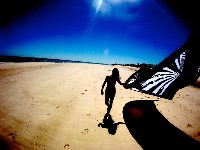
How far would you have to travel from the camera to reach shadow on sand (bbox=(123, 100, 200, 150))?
5.46m

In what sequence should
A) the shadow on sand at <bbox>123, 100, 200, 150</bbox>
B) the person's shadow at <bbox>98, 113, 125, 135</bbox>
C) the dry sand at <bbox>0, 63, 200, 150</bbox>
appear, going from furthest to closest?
the person's shadow at <bbox>98, 113, 125, 135</bbox> < the shadow on sand at <bbox>123, 100, 200, 150</bbox> < the dry sand at <bbox>0, 63, 200, 150</bbox>

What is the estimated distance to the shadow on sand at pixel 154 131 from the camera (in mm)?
5460

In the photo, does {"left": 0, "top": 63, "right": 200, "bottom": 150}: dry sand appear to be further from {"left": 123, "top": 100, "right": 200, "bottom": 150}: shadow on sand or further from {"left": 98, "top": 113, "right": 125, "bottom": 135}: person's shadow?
{"left": 123, "top": 100, "right": 200, "bottom": 150}: shadow on sand

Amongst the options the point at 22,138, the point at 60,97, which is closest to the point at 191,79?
the point at 22,138

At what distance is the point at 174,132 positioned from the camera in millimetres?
6477

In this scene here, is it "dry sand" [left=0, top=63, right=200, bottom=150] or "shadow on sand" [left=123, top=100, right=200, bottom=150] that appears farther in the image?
"shadow on sand" [left=123, top=100, right=200, bottom=150]

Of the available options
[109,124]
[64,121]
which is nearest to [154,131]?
[109,124]

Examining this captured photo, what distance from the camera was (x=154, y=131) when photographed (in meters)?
6.27

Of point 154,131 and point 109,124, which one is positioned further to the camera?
point 109,124

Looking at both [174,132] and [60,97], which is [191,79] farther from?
[60,97]

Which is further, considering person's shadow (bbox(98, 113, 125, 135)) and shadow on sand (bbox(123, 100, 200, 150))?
person's shadow (bbox(98, 113, 125, 135))

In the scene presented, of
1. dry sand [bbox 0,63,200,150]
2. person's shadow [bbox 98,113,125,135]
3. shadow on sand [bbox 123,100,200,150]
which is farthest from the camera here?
person's shadow [bbox 98,113,125,135]

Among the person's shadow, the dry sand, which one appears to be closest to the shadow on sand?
the dry sand

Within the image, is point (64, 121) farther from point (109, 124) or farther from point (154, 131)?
point (154, 131)
